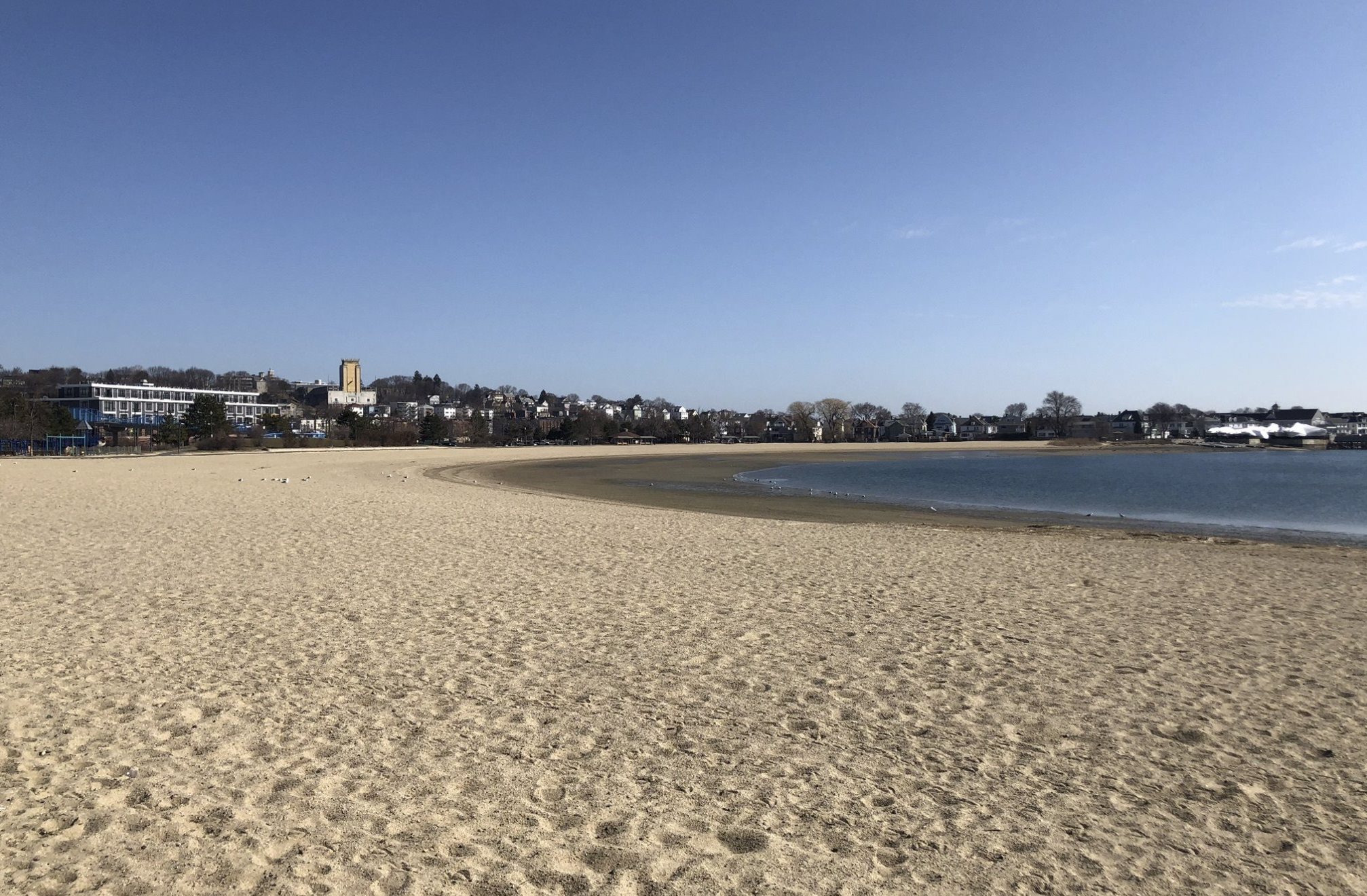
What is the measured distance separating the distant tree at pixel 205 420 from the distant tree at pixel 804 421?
365 ft

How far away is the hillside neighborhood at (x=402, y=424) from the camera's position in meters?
81.4

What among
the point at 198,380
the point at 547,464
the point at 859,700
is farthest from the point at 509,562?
the point at 198,380

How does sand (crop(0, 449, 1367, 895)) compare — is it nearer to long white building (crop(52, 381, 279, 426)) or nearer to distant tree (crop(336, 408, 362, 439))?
distant tree (crop(336, 408, 362, 439))

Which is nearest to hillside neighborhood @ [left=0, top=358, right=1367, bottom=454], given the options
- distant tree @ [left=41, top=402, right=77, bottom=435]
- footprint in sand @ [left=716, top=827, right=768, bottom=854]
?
distant tree @ [left=41, top=402, right=77, bottom=435]

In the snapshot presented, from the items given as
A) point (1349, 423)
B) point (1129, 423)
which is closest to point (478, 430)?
point (1129, 423)

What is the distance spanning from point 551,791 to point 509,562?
8.64 metres

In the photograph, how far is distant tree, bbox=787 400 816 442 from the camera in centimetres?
16712

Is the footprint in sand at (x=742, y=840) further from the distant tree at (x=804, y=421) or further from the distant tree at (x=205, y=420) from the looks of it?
the distant tree at (x=804, y=421)

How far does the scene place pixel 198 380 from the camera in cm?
19562

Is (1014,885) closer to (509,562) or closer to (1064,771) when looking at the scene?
(1064,771)

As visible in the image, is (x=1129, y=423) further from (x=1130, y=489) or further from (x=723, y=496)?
(x=723, y=496)

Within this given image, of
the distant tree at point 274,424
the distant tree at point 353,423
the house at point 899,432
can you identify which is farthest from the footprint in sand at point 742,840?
the house at point 899,432

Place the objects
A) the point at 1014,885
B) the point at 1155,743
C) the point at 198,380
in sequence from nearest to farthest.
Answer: the point at 1014,885, the point at 1155,743, the point at 198,380

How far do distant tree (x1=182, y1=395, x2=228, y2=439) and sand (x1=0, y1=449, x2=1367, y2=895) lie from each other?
78861mm
